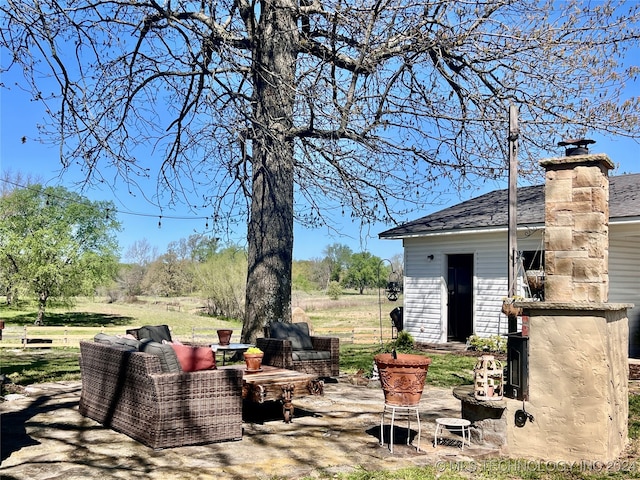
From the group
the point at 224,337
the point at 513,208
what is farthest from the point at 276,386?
the point at 513,208

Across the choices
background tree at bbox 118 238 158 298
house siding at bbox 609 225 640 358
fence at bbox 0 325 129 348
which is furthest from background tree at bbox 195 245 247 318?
background tree at bbox 118 238 158 298

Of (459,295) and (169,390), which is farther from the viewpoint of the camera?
(459,295)

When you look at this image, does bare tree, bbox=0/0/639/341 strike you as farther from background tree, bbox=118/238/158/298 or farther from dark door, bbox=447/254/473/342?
background tree, bbox=118/238/158/298

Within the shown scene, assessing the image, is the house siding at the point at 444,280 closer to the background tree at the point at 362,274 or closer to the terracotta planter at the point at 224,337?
the terracotta planter at the point at 224,337

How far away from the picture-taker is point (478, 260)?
520 inches

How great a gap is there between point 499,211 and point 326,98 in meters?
7.67

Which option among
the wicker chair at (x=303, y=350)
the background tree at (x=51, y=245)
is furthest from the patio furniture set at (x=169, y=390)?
the background tree at (x=51, y=245)

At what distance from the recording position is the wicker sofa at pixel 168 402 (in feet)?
15.9

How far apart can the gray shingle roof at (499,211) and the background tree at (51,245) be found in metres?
16.8

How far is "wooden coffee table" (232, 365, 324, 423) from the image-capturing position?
5672mm

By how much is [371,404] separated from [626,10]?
6879 mm

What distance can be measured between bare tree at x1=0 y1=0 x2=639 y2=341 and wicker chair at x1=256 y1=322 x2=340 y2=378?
943 millimetres

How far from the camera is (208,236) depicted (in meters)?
10.8

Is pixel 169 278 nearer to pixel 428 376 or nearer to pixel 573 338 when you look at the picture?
pixel 428 376
